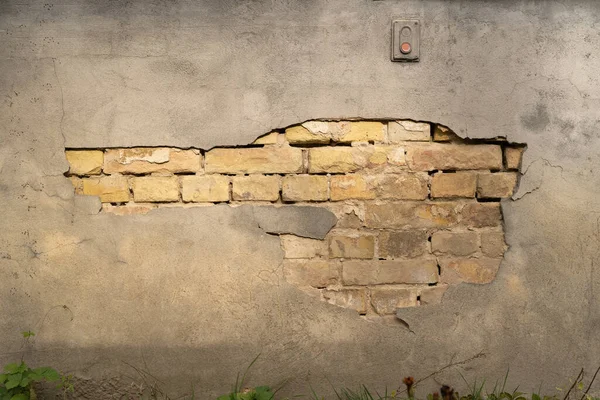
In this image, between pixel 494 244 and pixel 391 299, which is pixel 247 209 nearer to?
→ pixel 391 299

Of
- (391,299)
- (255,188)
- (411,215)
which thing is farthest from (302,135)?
(391,299)

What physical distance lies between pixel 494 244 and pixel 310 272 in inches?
32.4

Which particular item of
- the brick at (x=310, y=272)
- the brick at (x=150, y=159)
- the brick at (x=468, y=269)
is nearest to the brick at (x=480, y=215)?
the brick at (x=468, y=269)

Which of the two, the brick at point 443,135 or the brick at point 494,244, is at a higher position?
the brick at point 443,135

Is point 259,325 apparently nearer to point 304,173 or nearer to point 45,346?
point 304,173

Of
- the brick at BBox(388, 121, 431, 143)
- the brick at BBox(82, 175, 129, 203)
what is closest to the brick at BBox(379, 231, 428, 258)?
the brick at BBox(388, 121, 431, 143)

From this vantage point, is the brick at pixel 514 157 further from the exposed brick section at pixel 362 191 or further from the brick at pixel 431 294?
the brick at pixel 431 294

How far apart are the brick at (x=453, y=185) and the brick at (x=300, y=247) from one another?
1.86 ft

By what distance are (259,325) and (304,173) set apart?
0.69 m

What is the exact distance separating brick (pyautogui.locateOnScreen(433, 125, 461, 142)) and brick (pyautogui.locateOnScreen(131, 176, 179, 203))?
1154 mm

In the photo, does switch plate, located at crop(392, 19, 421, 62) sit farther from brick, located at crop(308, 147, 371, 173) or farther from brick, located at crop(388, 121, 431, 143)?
brick, located at crop(308, 147, 371, 173)

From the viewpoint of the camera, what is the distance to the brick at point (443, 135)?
2617mm

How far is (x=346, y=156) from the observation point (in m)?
2.63

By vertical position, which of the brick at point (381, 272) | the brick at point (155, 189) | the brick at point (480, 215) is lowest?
the brick at point (381, 272)
